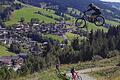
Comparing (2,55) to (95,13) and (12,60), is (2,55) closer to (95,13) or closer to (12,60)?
(12,60)

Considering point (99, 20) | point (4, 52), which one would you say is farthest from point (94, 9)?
point (4, 52)

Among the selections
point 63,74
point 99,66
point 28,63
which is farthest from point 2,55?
point 63,74

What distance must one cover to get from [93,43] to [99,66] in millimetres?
54435

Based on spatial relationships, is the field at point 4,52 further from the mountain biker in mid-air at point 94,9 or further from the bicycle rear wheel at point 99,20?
the mountain biker in mid-air at point 94,9

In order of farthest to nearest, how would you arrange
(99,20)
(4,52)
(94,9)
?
(4,52), (99,20), (94,9)

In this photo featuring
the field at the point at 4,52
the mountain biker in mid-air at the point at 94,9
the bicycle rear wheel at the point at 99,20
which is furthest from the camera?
the field at the point at 4,52

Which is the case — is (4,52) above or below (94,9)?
below

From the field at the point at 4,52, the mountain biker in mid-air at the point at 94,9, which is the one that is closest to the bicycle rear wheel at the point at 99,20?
the mountain biker in mid-air at the point at 94,9

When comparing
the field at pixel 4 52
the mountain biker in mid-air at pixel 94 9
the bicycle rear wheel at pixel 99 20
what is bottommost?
the field at pixel 4 52

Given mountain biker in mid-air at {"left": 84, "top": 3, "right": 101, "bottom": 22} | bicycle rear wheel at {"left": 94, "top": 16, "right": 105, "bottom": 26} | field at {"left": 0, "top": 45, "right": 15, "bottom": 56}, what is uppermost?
mountain biker in mid-air at {"left": 84, "top": 3, "right": 101, "bottom": 22}

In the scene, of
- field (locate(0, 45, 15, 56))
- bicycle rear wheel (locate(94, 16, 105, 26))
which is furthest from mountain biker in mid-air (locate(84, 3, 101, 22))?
field (locate(0, 45, 15, 56))

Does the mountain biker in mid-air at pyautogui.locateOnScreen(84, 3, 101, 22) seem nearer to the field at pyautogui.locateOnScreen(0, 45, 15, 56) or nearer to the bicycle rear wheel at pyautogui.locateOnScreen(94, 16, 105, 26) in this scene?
the bicycle rear wheel at pyautogui.locateOnScreen(94, 16, 105, 26)

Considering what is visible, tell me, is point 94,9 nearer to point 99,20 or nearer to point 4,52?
point 99,20

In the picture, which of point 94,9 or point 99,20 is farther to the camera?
point 99,20
